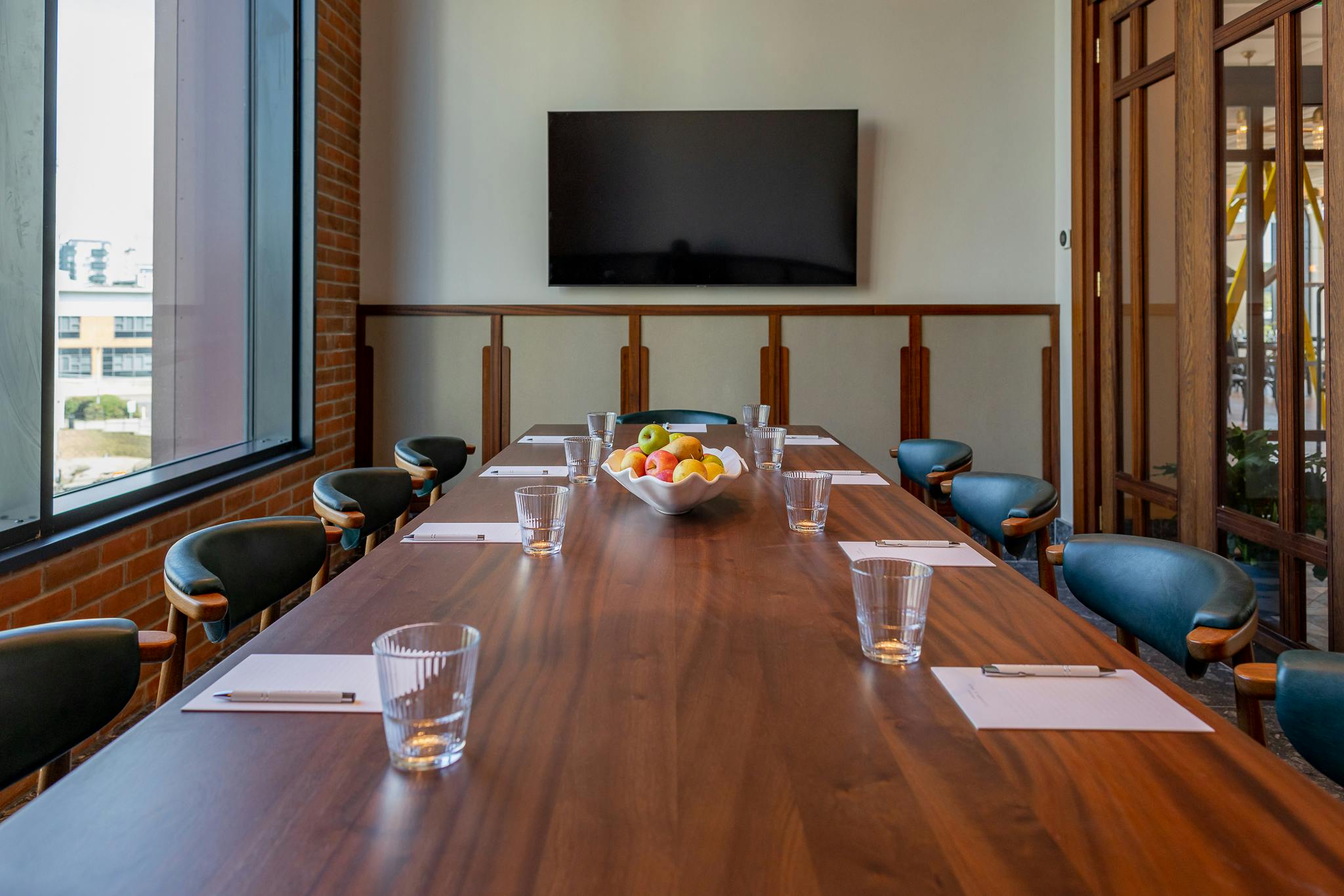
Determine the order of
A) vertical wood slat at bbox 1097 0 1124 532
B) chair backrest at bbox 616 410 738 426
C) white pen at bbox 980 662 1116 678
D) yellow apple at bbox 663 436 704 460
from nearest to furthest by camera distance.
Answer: white pen at bbox 980 662 1116 678 < yellow apple at bbox 663 436 704 460 < chair backrest at bbox 616 410 738 426 < vertical wood slat at bbox 1097 0 1124 532

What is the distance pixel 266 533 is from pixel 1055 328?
15.2ft

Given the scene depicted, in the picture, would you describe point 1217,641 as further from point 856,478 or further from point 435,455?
point 435,455

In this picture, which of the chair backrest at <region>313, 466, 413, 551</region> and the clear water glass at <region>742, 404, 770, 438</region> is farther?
the clear water glass at <region>742, 404, 770, 438</region>

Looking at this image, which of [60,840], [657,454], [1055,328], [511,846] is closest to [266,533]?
[657,454]

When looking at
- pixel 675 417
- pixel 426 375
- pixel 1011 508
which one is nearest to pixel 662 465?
pixel 1011 508

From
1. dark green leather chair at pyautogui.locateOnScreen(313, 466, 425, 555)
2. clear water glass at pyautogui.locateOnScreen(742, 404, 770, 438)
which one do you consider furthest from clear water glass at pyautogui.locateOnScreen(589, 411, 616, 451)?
dark green leather chair at pyautogui.locateOnScreen(313, 466, 425, 555)

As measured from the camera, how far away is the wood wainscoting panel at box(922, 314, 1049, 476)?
5562mm

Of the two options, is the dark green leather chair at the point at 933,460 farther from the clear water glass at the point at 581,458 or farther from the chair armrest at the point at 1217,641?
the chair armrest at the point at 1217,641

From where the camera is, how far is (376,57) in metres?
5.53

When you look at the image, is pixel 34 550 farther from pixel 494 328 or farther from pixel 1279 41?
pixel 1279 41

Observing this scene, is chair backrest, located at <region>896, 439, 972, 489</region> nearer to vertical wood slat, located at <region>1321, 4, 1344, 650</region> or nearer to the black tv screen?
vertical wood slat, located at <region>1321, 4, 1344, 650</region>

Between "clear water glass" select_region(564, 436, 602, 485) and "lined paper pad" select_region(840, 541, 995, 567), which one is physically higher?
"clear water glass" select_region(564, 436, 602, 485)

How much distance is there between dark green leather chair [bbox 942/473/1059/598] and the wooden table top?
1.07 metres

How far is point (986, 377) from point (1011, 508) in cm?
314
